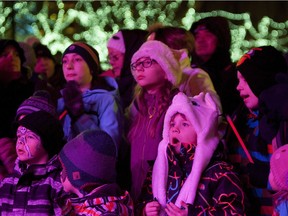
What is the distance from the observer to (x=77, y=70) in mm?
5008

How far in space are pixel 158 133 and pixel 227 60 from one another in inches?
51.0

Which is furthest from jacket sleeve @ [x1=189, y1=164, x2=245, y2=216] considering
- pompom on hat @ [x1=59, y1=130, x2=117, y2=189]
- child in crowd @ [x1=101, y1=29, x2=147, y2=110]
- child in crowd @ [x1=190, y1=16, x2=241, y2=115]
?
child in crowd @ [x1=101, y1=29, x2=147, y2=110]

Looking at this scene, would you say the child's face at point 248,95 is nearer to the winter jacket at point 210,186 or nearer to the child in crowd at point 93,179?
the winter jacket at point 210,186

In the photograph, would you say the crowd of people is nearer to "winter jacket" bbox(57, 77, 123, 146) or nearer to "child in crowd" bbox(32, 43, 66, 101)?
"winter jacket" bbox(57, 77, 123, 146)

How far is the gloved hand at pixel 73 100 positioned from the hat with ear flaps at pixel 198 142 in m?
0.88

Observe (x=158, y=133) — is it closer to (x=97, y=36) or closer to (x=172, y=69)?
(x=172, y=69)

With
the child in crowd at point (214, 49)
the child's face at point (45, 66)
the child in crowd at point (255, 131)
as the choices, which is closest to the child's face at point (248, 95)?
→ the child in crowd at point (255, 131)

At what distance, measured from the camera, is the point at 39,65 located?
708cm

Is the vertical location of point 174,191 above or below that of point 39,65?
below

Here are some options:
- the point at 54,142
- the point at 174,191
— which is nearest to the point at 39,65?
the point at 54,142

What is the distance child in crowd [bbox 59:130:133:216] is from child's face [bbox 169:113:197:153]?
0.45 m

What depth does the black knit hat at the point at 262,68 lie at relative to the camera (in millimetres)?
4328

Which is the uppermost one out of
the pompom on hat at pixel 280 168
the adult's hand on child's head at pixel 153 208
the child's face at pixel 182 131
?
the child's face at pixel 182 131

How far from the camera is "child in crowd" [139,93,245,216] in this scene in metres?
3.88
